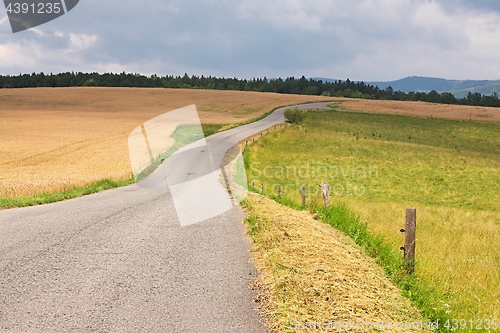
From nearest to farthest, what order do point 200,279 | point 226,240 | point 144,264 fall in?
1. point 200,279
2. point 144,264
3. point 226,240

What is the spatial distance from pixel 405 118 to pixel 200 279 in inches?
2873

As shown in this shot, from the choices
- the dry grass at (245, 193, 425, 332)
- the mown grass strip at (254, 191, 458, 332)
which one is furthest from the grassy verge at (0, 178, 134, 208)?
the mown grass strip at (254, 191, 458, 332)

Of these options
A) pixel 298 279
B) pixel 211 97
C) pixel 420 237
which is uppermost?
pixel 211 97

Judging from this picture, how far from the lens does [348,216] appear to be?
13914 mm

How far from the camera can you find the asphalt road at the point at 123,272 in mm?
7066

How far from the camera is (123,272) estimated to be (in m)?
9.16

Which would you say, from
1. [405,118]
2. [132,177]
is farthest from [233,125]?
[132,177]

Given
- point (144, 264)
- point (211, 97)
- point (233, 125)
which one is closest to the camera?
point (144, 264)

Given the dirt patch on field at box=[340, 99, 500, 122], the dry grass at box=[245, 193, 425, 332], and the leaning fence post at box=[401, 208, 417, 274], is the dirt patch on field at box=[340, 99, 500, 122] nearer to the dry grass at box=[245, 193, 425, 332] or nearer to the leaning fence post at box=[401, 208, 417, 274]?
the dry grass at box=[245, 193, 425, 332]

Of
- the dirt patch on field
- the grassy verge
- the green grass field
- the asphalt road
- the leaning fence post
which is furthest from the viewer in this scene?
the dirt patch on field

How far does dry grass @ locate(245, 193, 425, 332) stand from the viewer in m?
7.08

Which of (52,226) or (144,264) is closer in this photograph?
(144,264)

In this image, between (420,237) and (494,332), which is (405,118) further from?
(494,332)

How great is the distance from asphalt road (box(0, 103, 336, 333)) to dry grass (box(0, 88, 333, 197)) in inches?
344
